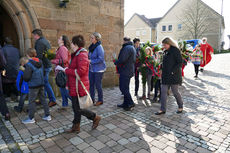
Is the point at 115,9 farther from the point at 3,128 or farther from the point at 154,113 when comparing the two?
the point at 3,128

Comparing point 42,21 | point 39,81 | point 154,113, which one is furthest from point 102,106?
point 42,21

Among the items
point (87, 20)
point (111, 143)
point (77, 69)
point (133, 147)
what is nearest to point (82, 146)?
point (111, 143)

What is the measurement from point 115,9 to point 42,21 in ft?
10.2

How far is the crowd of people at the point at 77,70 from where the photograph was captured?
3.19m

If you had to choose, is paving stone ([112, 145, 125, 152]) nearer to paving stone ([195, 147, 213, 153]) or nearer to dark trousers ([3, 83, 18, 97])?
paving stone ([195, 147, 213, 153])

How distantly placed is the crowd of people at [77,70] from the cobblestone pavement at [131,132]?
231 mm

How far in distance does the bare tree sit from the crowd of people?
33.2m

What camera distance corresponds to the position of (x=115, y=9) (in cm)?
736

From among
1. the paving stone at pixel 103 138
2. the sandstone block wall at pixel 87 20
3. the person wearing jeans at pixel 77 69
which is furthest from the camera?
the sandstone block wall at pixel 87 20

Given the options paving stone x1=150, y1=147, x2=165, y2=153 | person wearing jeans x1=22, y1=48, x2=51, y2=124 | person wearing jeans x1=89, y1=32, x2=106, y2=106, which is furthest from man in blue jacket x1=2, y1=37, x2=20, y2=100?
paving stone x1=150, y1=147, x2=165, y2=153

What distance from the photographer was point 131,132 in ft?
11.5

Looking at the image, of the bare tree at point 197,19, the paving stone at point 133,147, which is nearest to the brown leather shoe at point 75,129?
the paving stone at point 133,147

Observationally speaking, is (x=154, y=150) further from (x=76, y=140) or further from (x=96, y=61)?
(x=96, y=61)

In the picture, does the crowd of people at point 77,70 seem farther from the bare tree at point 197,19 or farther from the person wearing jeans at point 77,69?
the bare tree at point 197,19
